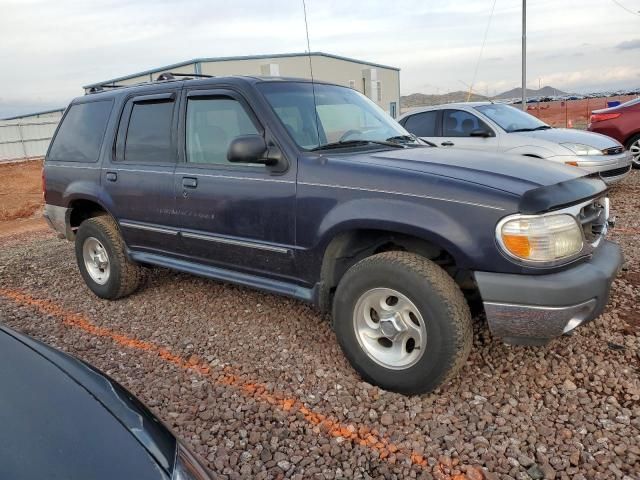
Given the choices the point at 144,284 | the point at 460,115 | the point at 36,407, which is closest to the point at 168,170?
the point at 144,284

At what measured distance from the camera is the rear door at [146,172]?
414 centimetres

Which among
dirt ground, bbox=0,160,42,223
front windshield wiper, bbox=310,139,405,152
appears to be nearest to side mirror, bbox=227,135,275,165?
front windshield wiper, bbox=310,139,405,152

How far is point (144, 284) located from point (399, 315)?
3.23 m

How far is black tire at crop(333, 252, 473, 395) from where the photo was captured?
9.21 feet

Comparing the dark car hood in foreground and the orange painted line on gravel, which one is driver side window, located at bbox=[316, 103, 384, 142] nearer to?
the orange painted line on gravel

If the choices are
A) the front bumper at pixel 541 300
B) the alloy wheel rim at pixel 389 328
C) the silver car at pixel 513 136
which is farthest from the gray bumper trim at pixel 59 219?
the silver car at pixel 513 136

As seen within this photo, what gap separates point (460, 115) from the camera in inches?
324

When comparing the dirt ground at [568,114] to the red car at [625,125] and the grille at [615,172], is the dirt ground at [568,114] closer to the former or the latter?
the red car at [625,125]

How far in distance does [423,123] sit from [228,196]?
18.7 ft

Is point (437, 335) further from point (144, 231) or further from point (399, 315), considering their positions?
point (144, 231)

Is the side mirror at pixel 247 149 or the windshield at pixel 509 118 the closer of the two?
the side mirror at pixel 247 149

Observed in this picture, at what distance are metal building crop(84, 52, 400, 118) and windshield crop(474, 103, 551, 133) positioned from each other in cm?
1607

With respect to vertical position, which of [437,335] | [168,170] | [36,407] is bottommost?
[437,335]

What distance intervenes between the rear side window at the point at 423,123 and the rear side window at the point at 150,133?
5202 mm
